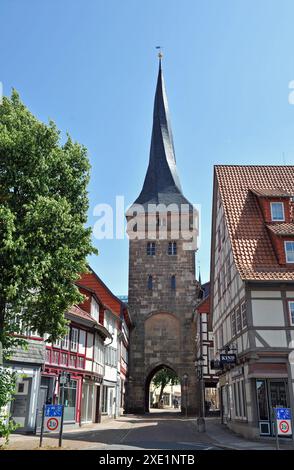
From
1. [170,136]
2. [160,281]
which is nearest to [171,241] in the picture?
[160,281]

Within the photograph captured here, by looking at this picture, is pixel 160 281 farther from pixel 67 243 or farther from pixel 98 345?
pixel 67 243

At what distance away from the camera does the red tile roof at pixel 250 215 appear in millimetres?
18219

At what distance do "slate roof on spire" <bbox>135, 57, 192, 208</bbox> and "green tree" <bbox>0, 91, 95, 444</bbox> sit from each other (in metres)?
34.5

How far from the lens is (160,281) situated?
44438 millimetres

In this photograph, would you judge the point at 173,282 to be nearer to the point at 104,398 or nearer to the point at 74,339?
the point at 104,398

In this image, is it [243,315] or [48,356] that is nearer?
[243,315]

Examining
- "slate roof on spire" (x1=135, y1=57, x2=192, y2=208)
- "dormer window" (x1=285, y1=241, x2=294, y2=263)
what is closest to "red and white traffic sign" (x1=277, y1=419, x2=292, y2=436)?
"dormer window" (x1=285, y1=241, x2=294, y2=263)

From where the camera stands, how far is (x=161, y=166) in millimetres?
50531

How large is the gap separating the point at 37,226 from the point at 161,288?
3327 cm

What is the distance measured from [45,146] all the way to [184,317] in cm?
3267

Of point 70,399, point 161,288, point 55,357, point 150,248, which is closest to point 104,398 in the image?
point 70,399

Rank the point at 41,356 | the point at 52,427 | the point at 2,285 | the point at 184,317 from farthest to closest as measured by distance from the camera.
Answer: the point at 184,317 → the point at 41,356 → the point at 52,427 → the point at 2,285

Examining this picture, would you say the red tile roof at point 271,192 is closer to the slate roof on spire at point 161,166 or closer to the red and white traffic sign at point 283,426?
the red and white traffic sign at point 283,426

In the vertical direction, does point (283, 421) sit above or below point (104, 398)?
below
